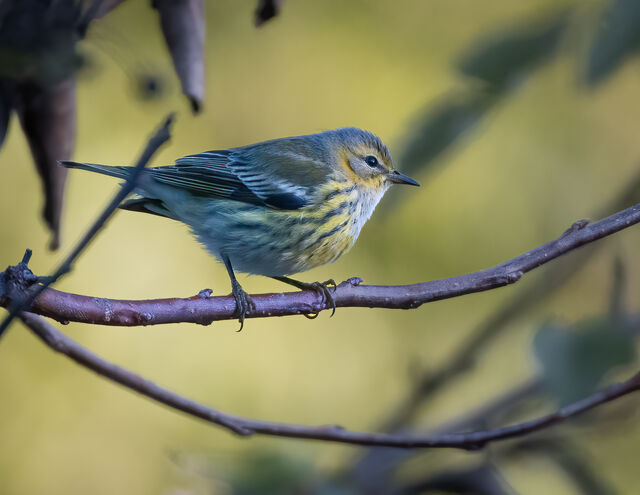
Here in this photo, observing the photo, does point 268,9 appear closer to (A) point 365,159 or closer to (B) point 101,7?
(B) point 101,7

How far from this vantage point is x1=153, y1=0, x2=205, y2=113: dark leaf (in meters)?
1.25

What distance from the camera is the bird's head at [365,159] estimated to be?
9.41ft

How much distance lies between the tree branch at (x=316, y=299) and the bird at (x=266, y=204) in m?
0.64

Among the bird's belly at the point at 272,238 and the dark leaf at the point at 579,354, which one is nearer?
the dark leaf at the point at 579,354

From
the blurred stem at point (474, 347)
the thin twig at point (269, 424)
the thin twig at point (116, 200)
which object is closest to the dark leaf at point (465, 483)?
the thin twig at point (269, 424)

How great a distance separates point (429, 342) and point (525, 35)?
200 cm

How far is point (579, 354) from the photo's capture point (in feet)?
4.83

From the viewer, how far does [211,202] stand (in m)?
2.56

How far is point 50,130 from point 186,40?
1.10 feet

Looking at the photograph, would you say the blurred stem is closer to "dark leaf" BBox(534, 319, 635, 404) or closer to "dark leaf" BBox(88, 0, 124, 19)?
"dark leaf" BBox(534, 319, 635, 404)

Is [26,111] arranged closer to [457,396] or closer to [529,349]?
[529,349]

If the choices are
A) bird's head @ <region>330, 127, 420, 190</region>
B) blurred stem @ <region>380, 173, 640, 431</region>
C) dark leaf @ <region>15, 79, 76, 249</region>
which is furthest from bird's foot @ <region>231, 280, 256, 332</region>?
bird's head @ <region>330, 127, 420, 190</region>

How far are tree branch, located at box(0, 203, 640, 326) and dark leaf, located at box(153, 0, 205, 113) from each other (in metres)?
0.42

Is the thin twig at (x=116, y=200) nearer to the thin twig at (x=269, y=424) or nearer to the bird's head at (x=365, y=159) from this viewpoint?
the thin twig at (x=269, y=424)
